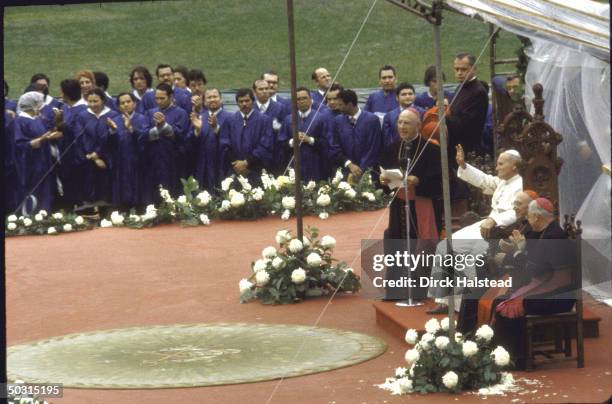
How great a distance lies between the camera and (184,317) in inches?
531

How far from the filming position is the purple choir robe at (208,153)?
64.3ft

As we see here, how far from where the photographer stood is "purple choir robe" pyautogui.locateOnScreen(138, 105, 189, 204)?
64.6ft

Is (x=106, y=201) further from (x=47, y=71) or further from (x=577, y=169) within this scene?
(x=47, y=71)

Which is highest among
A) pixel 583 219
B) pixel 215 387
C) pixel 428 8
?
pixel 428 8

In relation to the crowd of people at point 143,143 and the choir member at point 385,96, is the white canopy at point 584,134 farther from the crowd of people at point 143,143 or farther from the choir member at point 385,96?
the crowd of people at point 143,143

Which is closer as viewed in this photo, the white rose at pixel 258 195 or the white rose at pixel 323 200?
the white rose at pixel 323 200

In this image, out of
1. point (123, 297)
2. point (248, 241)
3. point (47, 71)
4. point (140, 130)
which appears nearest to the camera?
point (123, 297)

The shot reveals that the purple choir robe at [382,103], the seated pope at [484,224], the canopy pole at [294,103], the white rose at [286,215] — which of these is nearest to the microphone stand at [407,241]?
the seated pope at [484,224]

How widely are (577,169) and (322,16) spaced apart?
80.6 ft

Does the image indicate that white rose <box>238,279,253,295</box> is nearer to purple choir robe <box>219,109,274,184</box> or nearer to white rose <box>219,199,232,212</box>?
white rose <box>219,199,232,212</box>

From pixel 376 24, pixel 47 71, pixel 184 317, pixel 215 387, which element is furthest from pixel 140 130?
pixel 376 24

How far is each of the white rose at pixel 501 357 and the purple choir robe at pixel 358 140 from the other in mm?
8667

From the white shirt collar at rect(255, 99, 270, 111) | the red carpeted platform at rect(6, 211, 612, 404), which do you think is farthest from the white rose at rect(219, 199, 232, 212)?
the white shirt collar at rect(255, 99, 270, 111)

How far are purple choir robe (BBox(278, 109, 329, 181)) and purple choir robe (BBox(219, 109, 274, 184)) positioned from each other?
0.21m
